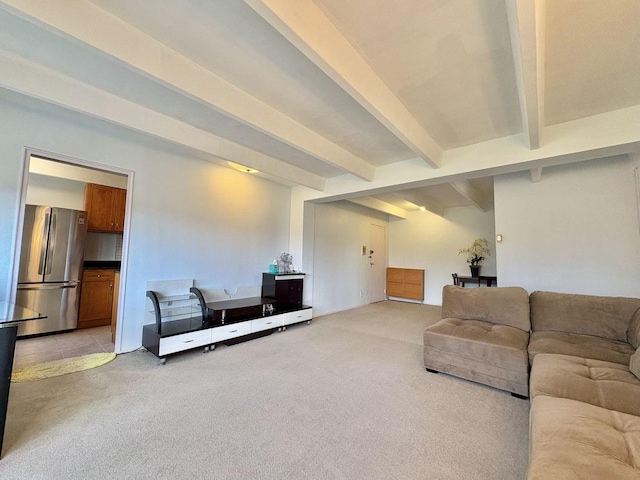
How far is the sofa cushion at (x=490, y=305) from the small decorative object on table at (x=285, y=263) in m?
2.69

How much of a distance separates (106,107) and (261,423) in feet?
9.60

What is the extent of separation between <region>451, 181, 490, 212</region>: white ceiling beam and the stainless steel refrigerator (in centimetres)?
581

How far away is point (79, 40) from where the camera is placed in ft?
5.26

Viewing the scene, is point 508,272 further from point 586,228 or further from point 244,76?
point 244,76

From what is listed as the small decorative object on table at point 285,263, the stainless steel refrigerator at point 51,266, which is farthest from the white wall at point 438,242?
the stainless steel refrigerator at point 51,266

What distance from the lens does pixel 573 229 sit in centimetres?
348

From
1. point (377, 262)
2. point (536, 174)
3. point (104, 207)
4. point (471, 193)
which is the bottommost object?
point (377, 262)

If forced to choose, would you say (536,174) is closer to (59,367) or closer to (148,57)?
(148,57)

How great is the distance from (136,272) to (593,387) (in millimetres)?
4301

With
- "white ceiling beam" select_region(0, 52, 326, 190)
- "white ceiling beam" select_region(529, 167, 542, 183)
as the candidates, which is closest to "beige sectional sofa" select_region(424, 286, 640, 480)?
"white ceiling beam" select_region(529, 167, 542, 183)

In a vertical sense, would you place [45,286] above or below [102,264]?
below

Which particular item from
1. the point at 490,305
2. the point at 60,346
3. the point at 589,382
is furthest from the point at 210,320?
the point at 589,382

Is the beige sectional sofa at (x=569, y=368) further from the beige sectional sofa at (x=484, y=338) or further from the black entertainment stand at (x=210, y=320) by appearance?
the black entertainment stand at (x=210, y=320)

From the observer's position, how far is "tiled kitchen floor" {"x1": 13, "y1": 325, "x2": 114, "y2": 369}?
9.74 feet
